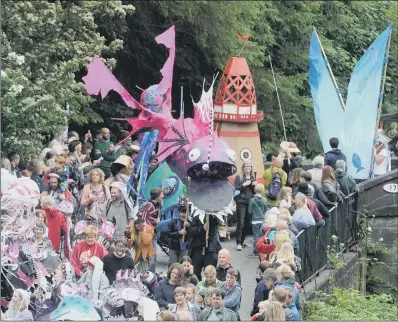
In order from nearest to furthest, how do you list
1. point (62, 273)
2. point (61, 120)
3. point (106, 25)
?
point (62, 273) → point (61, 120) → point (106, 25)

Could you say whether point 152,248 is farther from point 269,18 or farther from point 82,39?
point 269,18

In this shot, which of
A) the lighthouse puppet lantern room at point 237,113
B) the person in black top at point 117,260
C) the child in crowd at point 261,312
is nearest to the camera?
the child in crowd at point 261,312

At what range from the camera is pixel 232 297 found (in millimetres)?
18875

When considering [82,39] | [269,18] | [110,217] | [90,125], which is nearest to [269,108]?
[269,18]

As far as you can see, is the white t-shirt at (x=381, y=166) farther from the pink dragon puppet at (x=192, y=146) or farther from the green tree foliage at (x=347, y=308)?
the pink dragon puppet at (x=192, y=146)

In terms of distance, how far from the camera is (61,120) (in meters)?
27.6

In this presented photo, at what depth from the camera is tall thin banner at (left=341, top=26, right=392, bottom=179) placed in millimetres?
32406

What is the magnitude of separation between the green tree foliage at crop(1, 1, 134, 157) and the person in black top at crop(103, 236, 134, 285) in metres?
6.98

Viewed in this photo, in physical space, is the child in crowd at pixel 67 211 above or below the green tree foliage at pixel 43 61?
below

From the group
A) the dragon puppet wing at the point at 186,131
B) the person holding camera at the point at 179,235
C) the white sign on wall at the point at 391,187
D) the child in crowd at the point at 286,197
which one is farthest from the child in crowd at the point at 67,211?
the white sign on wall at the point at 391,187

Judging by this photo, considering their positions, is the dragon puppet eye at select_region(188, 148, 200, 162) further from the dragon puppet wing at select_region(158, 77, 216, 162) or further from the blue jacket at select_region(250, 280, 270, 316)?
the blue jacket at select_region(250, 280, 270, 316)

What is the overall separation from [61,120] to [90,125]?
21.6 feet

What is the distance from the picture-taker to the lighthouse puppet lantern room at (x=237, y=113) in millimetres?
27672

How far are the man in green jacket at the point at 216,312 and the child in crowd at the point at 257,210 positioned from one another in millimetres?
6591
